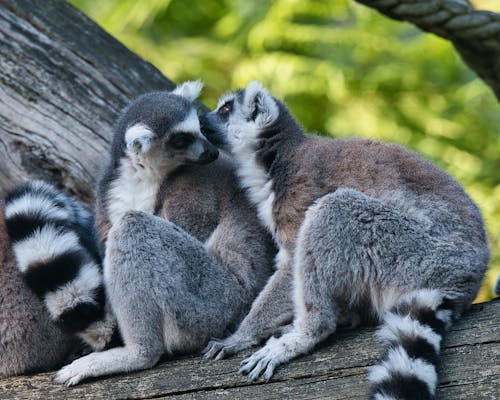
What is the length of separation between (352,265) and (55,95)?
2.61 m

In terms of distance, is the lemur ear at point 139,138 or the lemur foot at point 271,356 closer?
the lemur foot at point 271,356

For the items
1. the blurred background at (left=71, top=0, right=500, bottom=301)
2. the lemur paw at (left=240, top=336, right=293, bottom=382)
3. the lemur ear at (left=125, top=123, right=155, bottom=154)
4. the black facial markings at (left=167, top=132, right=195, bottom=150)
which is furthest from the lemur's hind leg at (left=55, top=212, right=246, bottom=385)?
the blurred background at (left=71, top=0, right=500, bottom=301)

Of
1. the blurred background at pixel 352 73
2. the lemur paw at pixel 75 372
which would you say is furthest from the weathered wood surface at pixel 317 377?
the blurred background at pixel 352 73

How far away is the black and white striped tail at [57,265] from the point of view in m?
4.30

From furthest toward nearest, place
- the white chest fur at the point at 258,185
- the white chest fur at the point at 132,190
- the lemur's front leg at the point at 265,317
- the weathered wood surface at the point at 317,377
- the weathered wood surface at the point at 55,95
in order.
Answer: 1. the weathered wood surface at the point at 55,95
2. the white chest fur at the point at 132,190
3. the white chest fur at the point at 258,185
4. the lemur's front leg at the point at 265,317
5. the weathered wood surface at the point at 317,377

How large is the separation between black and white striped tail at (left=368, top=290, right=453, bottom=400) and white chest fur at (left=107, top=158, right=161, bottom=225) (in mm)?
1612

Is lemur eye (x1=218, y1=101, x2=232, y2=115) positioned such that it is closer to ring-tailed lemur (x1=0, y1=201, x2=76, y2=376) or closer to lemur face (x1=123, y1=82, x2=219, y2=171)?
lemur face (x1=123, y1=82, x2=219, y2=171)

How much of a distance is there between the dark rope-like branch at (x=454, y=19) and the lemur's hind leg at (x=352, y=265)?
4.59 ft

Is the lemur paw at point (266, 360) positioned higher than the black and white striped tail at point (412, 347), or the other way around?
the black and white striped tail at point (412, 347)

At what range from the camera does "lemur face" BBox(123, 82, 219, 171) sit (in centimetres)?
495

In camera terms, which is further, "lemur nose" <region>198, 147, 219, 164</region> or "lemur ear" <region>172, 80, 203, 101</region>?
"lemur ear" <region>172, 80, 203, 101</region>

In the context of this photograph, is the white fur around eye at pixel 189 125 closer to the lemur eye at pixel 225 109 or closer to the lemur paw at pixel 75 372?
the lemur eye at pixel 225 109

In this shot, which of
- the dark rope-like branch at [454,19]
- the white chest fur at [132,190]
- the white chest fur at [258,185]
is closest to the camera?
the white chest fur at [258,185]

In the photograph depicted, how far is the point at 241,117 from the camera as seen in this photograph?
5184 millimetres
